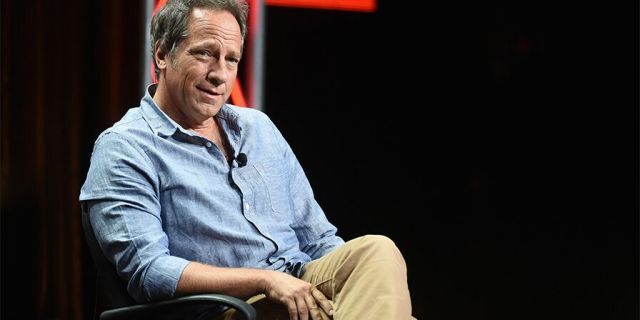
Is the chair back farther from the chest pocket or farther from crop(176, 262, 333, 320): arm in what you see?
the chest pocket

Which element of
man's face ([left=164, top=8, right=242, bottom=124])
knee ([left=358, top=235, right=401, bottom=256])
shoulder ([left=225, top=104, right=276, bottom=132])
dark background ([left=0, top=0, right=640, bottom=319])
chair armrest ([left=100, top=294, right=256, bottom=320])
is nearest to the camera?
chair armrest ([left=100, top=294, right=256, bottom=320])

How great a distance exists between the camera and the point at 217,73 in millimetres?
2277

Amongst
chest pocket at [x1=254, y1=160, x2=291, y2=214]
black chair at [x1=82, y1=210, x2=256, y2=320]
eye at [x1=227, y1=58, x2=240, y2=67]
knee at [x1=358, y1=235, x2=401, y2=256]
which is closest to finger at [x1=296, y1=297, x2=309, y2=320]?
black chair at [x1=82, y1=210, x2=256, y2=320]

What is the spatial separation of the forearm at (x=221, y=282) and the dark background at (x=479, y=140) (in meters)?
2.24

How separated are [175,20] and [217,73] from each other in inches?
6.6

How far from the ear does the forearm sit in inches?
21.4

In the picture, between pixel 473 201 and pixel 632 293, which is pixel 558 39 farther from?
pixel 632 293

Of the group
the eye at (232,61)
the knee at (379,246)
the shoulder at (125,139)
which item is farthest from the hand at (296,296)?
the eye at (232,61)

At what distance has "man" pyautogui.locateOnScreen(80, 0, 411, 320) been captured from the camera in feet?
6.72

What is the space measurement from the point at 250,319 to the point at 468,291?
8.80ft

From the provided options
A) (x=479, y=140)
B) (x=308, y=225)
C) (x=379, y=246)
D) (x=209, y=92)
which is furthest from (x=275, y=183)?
(x=479, y=140)

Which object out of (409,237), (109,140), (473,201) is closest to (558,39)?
(473,201)

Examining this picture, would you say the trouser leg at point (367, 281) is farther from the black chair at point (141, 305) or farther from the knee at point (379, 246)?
the black chair at point (141, 305)

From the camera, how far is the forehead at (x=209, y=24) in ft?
7.43
